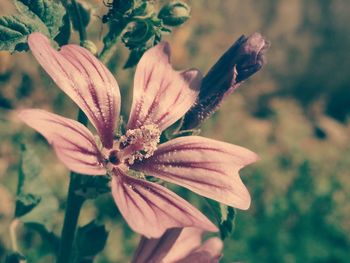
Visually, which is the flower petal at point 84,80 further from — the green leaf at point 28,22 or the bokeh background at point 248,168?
the bokeh background at point 248,168

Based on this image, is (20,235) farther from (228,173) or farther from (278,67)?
(278,67)

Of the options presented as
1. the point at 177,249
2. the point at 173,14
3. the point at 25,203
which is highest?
the point at 173,14

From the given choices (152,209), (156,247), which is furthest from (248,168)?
(152,209)

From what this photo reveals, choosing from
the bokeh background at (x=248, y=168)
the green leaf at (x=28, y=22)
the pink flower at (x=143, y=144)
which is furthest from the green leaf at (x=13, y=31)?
the bokeh background at (x=248, y=168)

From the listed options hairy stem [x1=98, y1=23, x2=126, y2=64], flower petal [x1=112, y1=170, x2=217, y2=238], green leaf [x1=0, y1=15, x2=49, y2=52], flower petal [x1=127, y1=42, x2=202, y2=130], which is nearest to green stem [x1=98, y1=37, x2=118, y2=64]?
hairy stem [x1=98, y1=23, x2=126, y2=64]

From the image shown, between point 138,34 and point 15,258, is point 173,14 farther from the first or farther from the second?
point 15,258

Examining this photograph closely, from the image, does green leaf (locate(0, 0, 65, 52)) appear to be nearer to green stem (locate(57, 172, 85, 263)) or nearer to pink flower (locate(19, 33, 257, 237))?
pink flower (locate(19, 33, 257, 237))

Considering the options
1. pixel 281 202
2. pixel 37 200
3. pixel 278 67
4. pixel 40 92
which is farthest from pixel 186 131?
pixel 278 67
